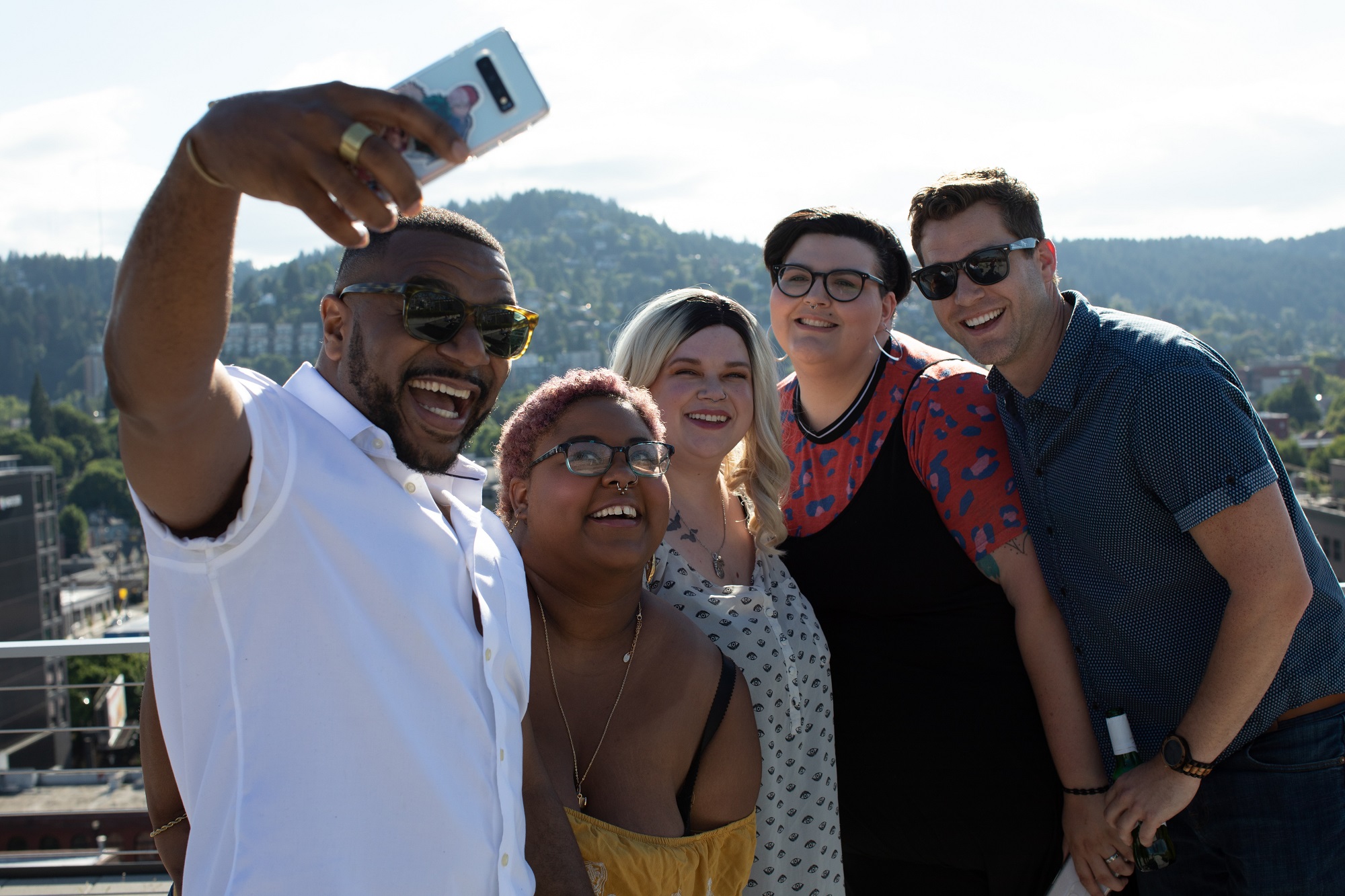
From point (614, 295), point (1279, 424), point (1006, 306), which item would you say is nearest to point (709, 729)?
point (1006, 306)

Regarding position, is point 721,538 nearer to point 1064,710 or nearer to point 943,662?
point 943,662

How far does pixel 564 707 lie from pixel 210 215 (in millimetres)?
1364

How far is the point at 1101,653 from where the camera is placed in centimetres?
261

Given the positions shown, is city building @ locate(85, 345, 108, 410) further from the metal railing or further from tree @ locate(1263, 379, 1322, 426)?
the metal railing

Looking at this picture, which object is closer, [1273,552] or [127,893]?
[1273,552]

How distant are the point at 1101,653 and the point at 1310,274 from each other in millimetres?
224337

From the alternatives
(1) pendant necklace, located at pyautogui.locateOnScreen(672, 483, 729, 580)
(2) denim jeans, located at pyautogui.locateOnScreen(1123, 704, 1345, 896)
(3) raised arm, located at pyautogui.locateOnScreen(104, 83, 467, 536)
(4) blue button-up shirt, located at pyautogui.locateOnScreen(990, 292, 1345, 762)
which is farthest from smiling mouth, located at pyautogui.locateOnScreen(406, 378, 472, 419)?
(2) denim jeans, located at pyautogui.locateOnScreen(1123, 704, 1345, 896)

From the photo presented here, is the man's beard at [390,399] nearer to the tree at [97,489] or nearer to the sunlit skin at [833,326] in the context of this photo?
→ the sunlit skin at [833,326]

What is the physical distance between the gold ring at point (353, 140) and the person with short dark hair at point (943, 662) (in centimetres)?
201

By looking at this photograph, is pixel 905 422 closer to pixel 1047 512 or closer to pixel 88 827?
pixel 1047 512

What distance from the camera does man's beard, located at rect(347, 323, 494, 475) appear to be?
1.76 m

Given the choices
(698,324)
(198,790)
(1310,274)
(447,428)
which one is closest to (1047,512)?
(698,324)

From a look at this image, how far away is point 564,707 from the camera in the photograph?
2176 millimetres

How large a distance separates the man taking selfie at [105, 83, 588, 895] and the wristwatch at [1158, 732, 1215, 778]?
155cm
